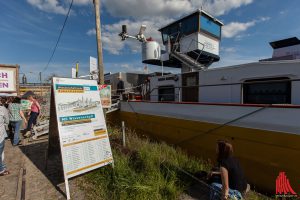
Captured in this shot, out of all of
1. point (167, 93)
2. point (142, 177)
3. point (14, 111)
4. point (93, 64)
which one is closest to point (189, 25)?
point (167, 93)

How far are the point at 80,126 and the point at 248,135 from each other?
372 cm

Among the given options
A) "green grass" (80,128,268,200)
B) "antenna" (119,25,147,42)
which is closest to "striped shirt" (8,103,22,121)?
"green grass" (80,128,268,200)

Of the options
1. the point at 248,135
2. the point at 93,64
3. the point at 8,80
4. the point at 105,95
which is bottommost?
the point at 248,135

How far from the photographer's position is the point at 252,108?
4309 millimetres

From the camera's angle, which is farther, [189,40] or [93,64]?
[189,40]

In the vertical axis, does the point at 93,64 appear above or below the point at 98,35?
below

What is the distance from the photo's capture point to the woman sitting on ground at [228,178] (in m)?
Result: 3.04

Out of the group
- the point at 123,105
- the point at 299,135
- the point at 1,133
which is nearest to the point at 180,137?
the point at 299,135

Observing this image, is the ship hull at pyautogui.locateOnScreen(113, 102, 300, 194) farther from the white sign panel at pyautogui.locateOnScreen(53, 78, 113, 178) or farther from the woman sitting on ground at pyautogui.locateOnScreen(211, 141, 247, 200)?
the white sign panel at pyautogui.locateOnScreen(53, 78, 113, 178)

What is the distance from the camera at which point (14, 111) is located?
7.51 meters

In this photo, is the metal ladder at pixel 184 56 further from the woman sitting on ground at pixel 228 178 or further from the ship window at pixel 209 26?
the woman sitting on ground at pixel 228 178

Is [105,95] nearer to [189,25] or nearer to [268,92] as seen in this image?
[268,92]

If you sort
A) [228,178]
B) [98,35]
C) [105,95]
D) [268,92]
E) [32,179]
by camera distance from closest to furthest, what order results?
[228,178], [32,179], [268,92], [98,35], [105,95]

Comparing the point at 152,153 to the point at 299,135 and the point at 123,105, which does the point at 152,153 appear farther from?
the point at 123,105
